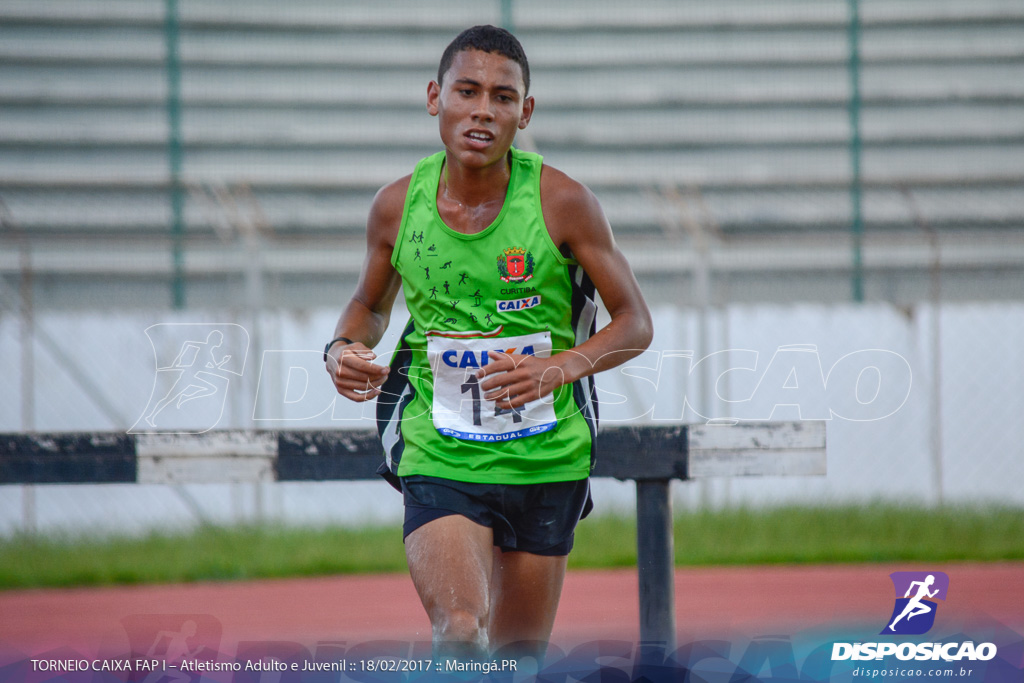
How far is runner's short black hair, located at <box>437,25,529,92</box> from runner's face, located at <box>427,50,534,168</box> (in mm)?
13

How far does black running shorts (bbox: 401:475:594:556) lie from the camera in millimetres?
2238

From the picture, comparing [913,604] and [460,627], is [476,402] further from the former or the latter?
[913,604]

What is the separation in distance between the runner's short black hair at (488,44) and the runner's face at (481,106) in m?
0.01

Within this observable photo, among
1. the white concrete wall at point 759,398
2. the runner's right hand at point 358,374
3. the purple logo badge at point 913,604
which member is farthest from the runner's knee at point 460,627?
the white concrete wall at point 759,398

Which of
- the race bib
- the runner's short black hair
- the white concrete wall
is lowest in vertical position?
the white concrete wall

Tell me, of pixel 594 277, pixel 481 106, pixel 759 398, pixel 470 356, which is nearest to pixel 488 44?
pixel 481 106

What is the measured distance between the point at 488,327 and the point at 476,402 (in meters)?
0.17

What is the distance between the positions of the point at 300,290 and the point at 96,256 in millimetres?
1470

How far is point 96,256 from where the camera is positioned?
752cm

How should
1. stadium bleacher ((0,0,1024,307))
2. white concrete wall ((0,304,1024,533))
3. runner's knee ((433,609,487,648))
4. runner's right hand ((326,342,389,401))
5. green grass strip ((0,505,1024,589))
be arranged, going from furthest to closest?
stadium bleacher ((0,0,1024,307)) → white concrete wall ((0,304,1024,533)) → green grass strip ((0,505,1024,589)) → runner's right hand ((326,342,389,401)) → runner's knee ((433,609,487,648))

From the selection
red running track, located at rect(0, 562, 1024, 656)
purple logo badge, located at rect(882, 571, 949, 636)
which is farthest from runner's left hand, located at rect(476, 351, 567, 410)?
red running track, located at rect(0, 562, 1024, 656)

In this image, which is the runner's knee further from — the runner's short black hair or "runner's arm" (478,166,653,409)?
the runner's short black hair

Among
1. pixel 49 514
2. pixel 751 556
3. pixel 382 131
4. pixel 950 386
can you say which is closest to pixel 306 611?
pixel 49 514

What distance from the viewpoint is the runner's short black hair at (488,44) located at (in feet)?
7.45
